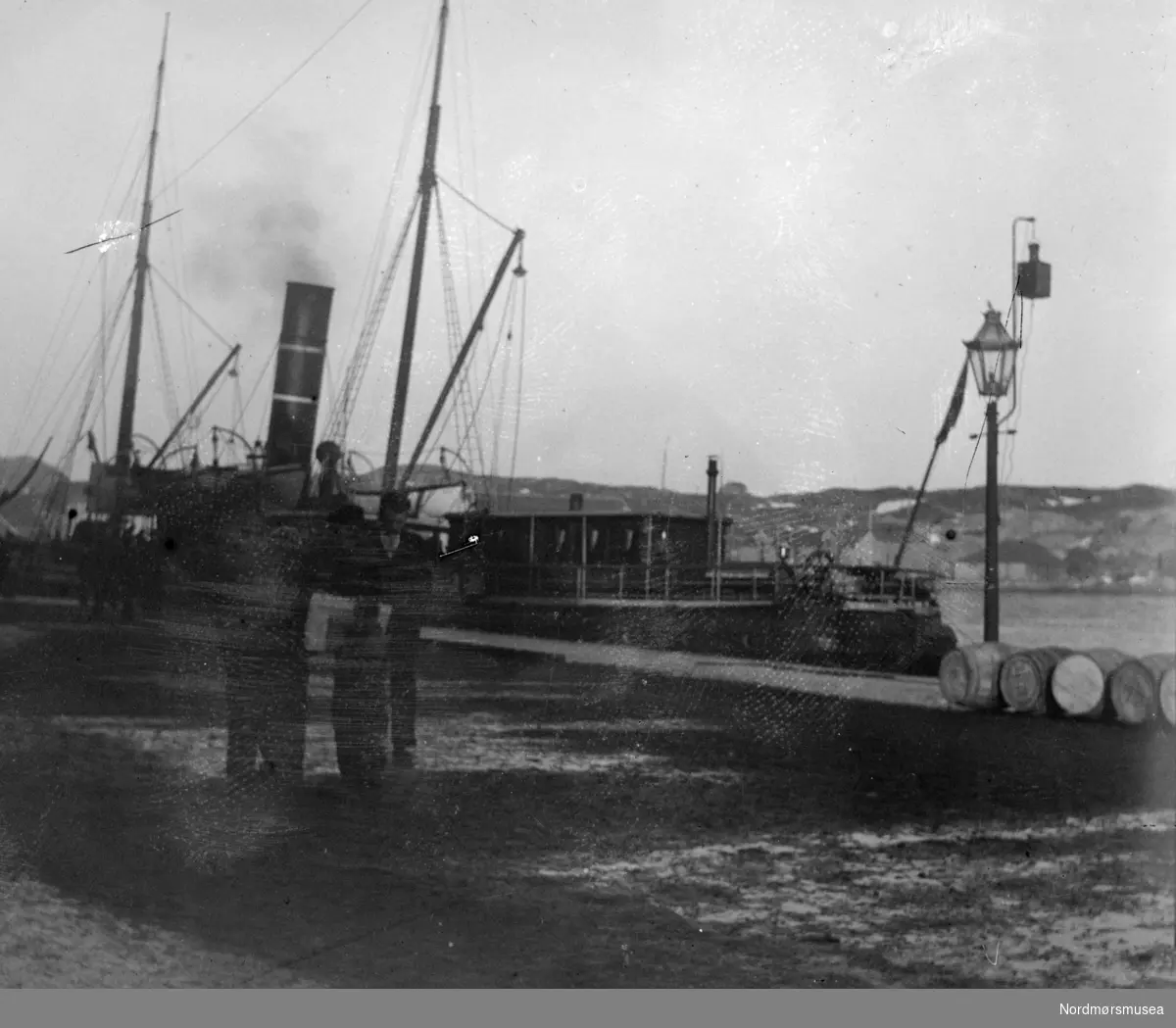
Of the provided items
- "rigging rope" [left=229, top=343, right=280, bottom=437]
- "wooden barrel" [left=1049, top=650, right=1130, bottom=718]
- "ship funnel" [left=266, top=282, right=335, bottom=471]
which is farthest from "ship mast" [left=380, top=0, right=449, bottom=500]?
"wooden barrel" [left=1049, top=650, right=1130, bottom=718]

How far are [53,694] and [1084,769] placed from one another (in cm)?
346

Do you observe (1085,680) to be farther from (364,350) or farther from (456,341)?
(364,350)

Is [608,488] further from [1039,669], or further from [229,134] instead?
[229,134]

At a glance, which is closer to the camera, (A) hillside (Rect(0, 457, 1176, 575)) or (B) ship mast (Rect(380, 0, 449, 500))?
(A) hillside (Rect(0, 457, 1176, 575))

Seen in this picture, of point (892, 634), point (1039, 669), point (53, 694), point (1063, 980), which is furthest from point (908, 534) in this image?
point (53, 694)

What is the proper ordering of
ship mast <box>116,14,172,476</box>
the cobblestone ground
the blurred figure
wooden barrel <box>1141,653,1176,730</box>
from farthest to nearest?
ship mast <box>116,14,172,476</box> < the blurred figure < wooden barrel <box>1141,653,1176,730</box> < the cobblestone ground

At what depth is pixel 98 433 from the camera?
3.92m

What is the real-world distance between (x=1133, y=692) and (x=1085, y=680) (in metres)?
0.14

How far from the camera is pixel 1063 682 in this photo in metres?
3.47

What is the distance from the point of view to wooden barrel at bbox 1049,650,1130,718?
11.1ft

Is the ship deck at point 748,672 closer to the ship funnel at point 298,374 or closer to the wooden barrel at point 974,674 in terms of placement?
the wooden barrel at point 974,674

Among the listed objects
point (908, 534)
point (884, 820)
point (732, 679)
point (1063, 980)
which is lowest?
point (1063, 980)

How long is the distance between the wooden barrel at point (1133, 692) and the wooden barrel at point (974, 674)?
323 mm

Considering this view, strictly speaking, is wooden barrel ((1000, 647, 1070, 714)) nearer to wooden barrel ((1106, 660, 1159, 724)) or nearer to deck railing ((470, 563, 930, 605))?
wooden barrel ((1106, 660, 1159, 724))
